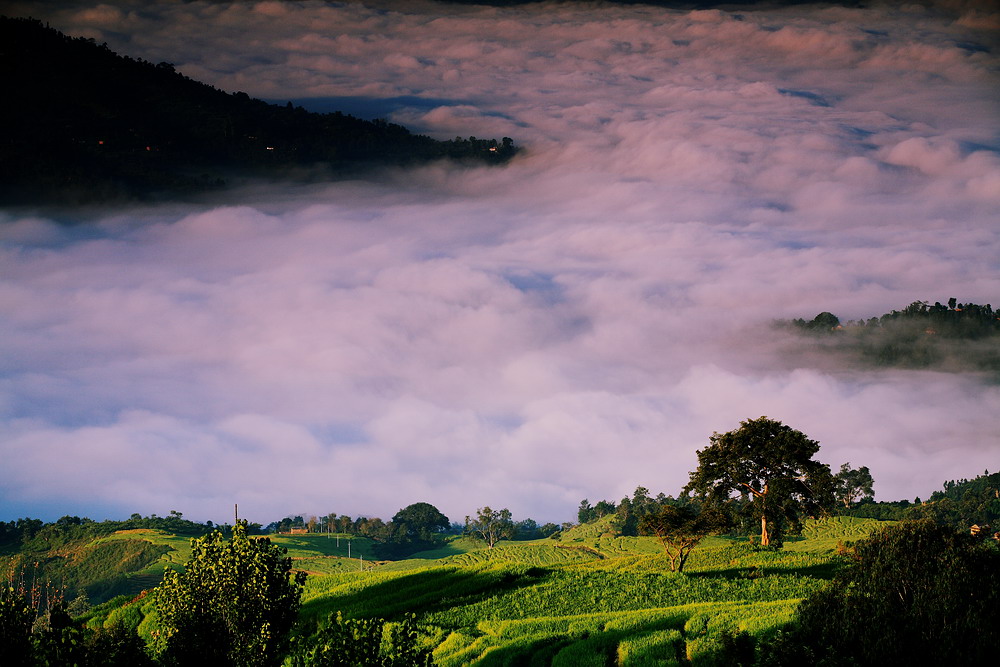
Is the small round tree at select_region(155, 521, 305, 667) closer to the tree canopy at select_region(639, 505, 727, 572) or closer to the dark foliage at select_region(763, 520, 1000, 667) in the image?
the dark foliage at select_region(763, 520, 1000, 667)

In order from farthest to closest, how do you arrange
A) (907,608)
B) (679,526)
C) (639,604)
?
(679,526), (639,604), (907,608)

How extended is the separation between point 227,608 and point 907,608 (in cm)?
3433

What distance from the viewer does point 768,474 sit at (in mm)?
105812

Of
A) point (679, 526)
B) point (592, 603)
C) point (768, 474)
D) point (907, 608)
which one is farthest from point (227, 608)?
point (768, 474)

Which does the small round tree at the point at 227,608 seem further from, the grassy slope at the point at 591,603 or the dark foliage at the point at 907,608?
the dark foliage at the point at 907,608

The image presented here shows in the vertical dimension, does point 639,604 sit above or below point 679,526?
below

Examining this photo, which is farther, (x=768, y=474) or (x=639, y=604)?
(x=768, y=474)

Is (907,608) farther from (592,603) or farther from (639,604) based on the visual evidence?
(592,603)

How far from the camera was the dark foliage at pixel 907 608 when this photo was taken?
45.6 m

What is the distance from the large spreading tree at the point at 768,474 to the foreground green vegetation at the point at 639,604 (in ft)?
0.58

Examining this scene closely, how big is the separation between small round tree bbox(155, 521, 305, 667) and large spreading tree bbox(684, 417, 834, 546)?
65872mm

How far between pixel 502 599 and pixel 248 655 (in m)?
37.3

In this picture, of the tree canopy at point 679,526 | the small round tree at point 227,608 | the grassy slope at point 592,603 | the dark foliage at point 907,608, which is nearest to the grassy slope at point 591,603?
the grassy slope at point 592,603

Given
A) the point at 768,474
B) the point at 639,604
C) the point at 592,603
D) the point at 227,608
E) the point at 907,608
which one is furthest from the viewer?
the point at 768,474
